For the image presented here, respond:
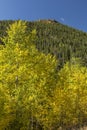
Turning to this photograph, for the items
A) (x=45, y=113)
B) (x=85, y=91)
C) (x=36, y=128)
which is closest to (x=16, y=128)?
(x=45, y=113)

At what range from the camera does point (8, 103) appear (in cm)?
3048

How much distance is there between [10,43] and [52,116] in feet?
31.1

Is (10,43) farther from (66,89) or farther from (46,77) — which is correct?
(66,89)

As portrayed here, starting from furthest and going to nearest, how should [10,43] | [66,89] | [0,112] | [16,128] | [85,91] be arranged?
[85,91] < [66,89] < [10,43] < [16,128] < [0,112]

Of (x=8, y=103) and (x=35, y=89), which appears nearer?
(x=8, y=103)

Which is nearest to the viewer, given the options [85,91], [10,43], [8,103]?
[8,103]

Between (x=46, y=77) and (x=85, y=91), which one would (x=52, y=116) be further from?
(x=85, y=91)

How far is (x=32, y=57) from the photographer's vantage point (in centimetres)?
3612

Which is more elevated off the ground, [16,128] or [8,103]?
[8,103]

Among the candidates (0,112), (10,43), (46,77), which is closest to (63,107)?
(46,77)

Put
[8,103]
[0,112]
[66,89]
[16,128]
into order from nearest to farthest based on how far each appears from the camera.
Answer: [0,112], [8,103], [16,128], [66,89]

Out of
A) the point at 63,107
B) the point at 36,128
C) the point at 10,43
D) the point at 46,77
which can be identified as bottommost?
the point at 36,128

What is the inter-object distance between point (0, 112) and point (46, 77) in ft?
35.4

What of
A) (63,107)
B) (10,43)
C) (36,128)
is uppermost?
(10,43)
